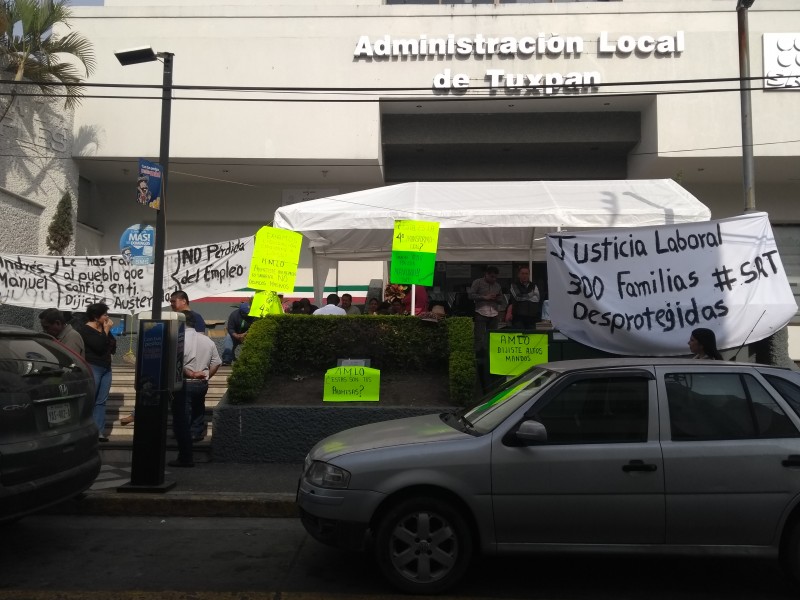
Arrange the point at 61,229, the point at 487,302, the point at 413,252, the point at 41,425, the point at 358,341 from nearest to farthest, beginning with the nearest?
the point at 41,425
the point at 358,341
the point at 413,252
the point at 487,302
the point at 61,229

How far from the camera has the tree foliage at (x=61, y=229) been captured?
53.9 feet

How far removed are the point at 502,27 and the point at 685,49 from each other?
14.1ft

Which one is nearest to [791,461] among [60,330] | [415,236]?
[415,236]

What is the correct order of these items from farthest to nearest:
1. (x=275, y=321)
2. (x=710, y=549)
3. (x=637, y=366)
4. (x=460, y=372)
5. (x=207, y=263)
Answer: (x=207, y=263) < (x=275, y=321) < (x=460, y=372) < (x=637, y=366) < (x=710, y=549)

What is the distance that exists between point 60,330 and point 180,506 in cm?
285

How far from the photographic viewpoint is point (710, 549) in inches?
187

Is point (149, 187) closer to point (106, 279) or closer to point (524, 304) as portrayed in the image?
point (106, 279)

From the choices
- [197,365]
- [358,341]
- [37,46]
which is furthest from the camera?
[37,46]

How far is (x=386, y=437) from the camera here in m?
5.17

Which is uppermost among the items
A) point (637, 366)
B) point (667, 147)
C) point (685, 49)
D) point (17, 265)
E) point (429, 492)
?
point (685, 49)

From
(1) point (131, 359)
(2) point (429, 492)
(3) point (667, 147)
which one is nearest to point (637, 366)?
(2) point (429, 492)

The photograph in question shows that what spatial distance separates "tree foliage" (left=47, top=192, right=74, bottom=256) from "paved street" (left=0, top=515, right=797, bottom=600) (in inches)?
452

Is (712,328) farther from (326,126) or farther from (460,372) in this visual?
(326,126)

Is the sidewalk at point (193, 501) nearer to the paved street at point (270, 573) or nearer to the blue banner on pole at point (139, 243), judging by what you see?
the paved street at point (270, 573)
